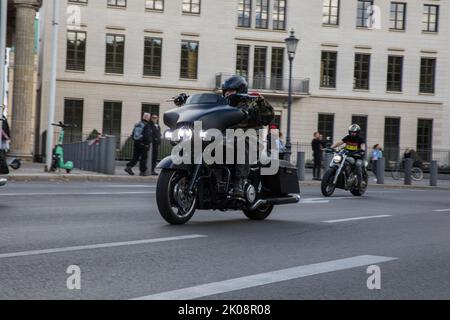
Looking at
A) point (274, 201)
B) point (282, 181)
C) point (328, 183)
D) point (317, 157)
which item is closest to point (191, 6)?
point (317, 157)

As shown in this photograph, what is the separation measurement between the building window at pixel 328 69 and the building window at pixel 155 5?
10.5 metres

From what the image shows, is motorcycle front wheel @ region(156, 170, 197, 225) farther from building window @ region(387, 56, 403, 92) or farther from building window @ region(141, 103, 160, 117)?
building window @ region(387, 56, 403, 92)

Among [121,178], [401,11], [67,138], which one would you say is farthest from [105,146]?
[401,11]

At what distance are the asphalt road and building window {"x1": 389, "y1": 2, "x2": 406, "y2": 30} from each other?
4070 cm

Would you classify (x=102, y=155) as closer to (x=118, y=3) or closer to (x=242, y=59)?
(x=118, y=3)

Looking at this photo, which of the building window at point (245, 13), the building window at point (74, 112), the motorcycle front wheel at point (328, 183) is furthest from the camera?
the building window at point (245, 13)

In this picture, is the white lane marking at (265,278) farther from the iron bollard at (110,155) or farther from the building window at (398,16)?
the building window at (398,16)

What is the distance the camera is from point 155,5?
46.6 metres

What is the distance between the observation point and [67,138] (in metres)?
44.2

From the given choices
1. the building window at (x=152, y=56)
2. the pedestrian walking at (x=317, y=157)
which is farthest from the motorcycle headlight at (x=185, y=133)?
the building window at (x=152, y=56)

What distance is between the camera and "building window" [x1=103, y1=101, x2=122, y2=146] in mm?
46750

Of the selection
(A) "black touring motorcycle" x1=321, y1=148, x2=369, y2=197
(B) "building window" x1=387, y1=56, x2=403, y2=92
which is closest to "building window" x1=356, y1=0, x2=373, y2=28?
(B) "building window" x1=387, y1=56, x2=403, y2=92

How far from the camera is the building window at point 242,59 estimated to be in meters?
48.3

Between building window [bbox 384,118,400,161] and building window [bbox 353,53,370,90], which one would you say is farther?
building window [bbox 384,118,400,161]
